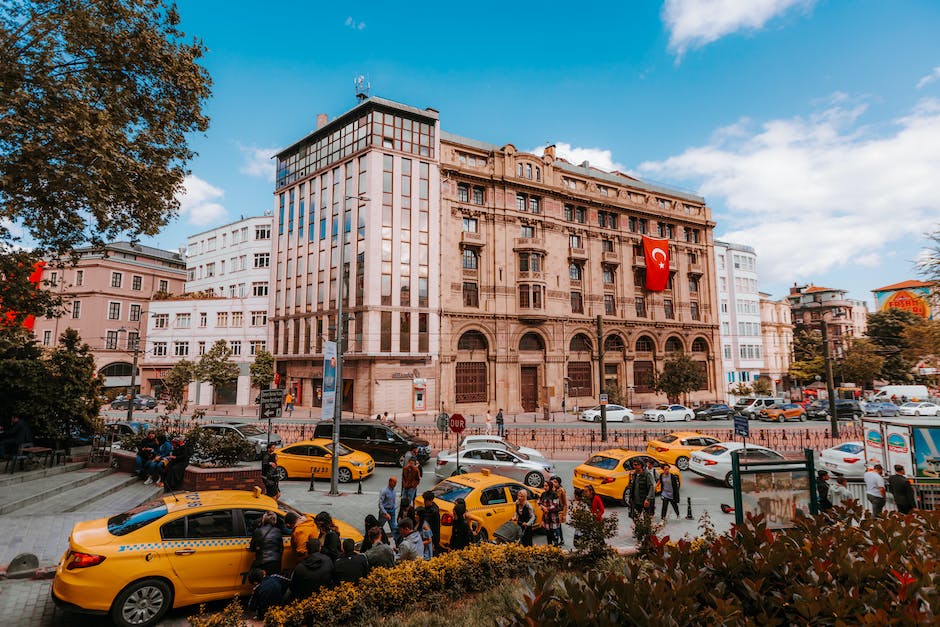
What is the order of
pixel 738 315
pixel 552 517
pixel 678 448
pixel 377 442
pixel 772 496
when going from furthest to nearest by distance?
pixel 738 315
pixel 377 442
pixel 678 448
pixel 552 517
pixel 772 496

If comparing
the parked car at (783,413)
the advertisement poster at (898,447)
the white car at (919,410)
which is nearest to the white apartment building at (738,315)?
the parked car at (783,413)

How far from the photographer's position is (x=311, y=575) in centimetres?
672

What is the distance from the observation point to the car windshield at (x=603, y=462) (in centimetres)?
1489

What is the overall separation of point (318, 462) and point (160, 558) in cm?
1059

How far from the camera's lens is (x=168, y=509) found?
7.58 meters

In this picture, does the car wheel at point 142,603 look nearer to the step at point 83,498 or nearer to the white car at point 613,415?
the step at point 83,498

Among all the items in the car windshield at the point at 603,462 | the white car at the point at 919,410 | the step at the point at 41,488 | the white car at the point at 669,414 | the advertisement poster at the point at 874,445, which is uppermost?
the advertisement poster at the point at 874,445

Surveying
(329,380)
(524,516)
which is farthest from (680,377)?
(524,516)

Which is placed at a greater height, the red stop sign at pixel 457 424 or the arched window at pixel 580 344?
the arched window at pixel 580 344

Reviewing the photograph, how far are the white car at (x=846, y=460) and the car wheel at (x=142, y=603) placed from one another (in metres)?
21.8

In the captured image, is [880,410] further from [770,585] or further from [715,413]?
[770,585]

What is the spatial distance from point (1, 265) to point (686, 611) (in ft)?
62.7

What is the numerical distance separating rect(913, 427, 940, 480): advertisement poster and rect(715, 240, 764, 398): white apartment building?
165ft

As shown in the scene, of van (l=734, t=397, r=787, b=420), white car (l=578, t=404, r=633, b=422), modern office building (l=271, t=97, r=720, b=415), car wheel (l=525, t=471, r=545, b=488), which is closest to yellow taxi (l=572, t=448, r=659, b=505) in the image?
car wheel (l=525, t=471, r=545, b=488)
